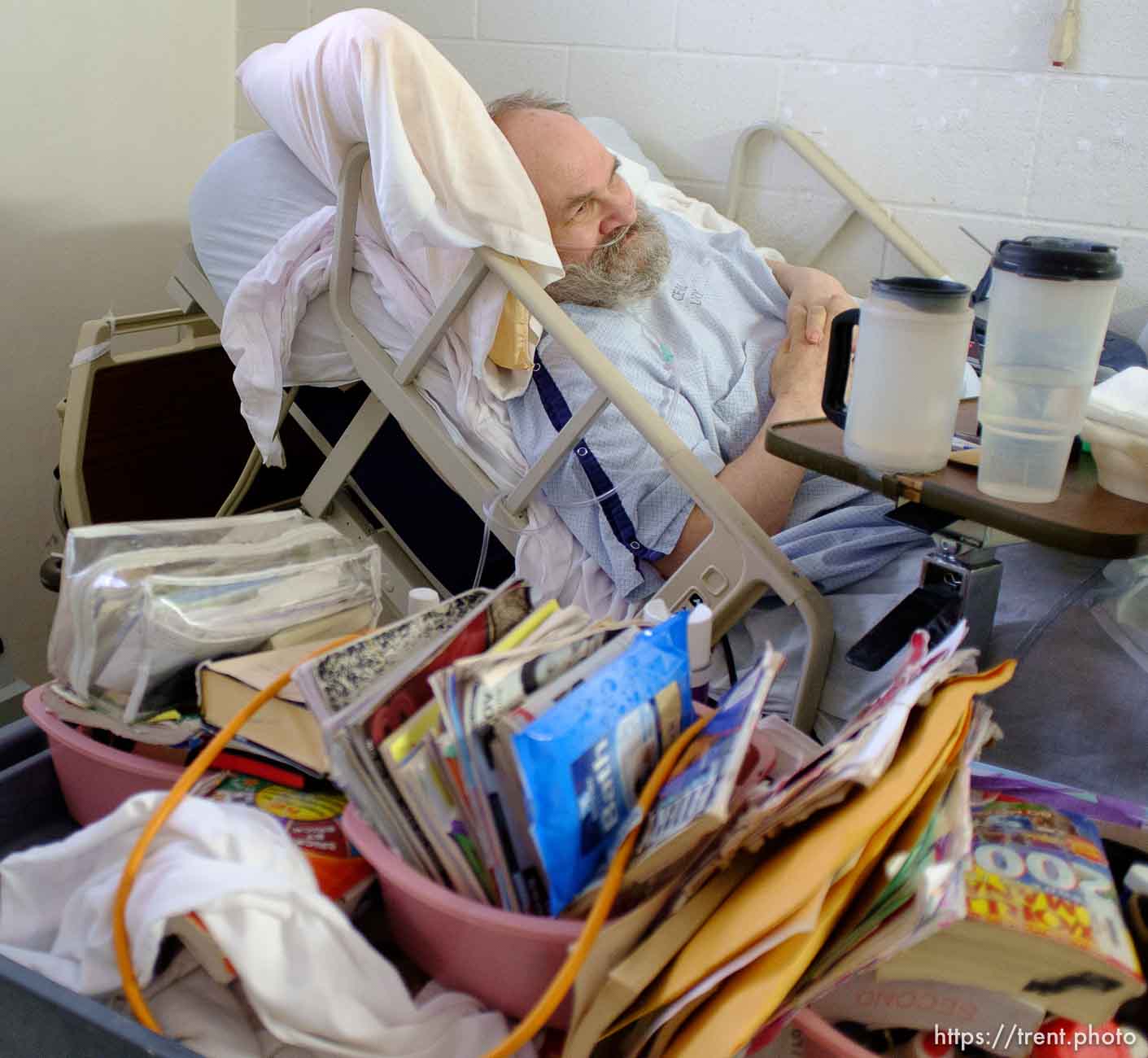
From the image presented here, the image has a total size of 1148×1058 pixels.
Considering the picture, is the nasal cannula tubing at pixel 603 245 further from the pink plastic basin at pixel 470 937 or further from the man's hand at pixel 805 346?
the pink plastic basin at pixel 470 937

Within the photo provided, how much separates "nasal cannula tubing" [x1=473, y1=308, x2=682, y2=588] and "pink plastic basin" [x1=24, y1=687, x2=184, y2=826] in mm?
564

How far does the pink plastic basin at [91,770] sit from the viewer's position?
1085 millimetres

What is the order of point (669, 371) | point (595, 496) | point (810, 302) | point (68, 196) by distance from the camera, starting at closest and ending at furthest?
point (595, 496)
point (669, 371)
point (810, 302)
point (68, 196)

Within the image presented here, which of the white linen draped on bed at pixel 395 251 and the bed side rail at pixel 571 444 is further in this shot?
the white linen draped on bed at pixel 395 251

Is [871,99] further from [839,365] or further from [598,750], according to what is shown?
[598,750]

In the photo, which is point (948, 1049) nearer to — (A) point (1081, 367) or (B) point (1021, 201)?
(A) point (1081, 367)

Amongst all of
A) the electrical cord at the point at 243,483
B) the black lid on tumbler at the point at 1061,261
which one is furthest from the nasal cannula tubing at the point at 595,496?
the black lid on tumbler at the point at 1061,261

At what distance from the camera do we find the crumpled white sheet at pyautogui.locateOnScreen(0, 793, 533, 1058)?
2.64 feet

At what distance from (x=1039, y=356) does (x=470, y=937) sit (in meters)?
0.65

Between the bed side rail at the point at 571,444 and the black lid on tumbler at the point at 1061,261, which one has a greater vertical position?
the black lid on tumbler at the point at 1061,261

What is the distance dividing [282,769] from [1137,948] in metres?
0.75

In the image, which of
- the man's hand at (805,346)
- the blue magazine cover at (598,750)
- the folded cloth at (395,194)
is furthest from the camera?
the man's hand at (805,346)

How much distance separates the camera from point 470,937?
2.78 ft

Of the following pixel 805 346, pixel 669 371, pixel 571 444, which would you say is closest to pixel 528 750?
pixel 571 444
